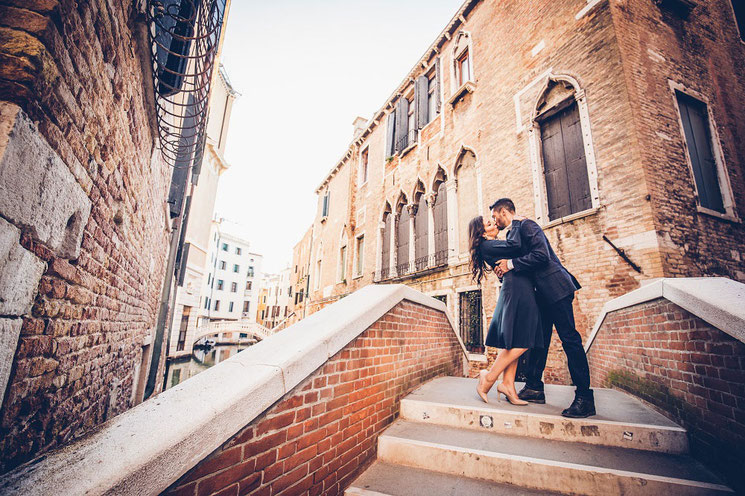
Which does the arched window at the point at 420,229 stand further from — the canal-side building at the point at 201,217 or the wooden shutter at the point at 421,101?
the canal-side building at the point at 201,217

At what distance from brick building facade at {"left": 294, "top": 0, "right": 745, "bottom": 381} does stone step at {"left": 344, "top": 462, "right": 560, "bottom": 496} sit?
15.7ft

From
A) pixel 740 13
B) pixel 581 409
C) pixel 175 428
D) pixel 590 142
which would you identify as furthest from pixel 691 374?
pixel 740 13

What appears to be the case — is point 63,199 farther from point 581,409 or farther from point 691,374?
point 691,374

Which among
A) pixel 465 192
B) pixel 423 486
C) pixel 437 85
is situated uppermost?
pixel 437 85

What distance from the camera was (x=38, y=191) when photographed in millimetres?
1292

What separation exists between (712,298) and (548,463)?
5.10 feet

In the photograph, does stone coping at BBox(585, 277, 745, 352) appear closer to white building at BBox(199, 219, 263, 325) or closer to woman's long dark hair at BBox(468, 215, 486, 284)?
woman's long dark hair at BBox(468, 215, 486, 284)

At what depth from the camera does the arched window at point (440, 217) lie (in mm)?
9586

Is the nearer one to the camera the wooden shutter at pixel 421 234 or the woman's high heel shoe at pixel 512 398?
the woman's high heel shoe at pixel 512 398

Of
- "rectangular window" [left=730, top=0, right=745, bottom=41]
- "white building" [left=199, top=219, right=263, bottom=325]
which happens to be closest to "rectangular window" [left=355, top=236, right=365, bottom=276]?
"rectangular window" [left=730, top=0, right=745, bottom=41]

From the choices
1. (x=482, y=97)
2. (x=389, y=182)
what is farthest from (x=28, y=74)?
(x=389, y=182)

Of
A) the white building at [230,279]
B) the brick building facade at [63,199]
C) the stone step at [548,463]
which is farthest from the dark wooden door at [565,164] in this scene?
the white building at [230,279]

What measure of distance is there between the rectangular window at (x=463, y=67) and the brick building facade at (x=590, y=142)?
1.8 inches

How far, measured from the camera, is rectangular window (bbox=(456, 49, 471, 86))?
32.2 feet
